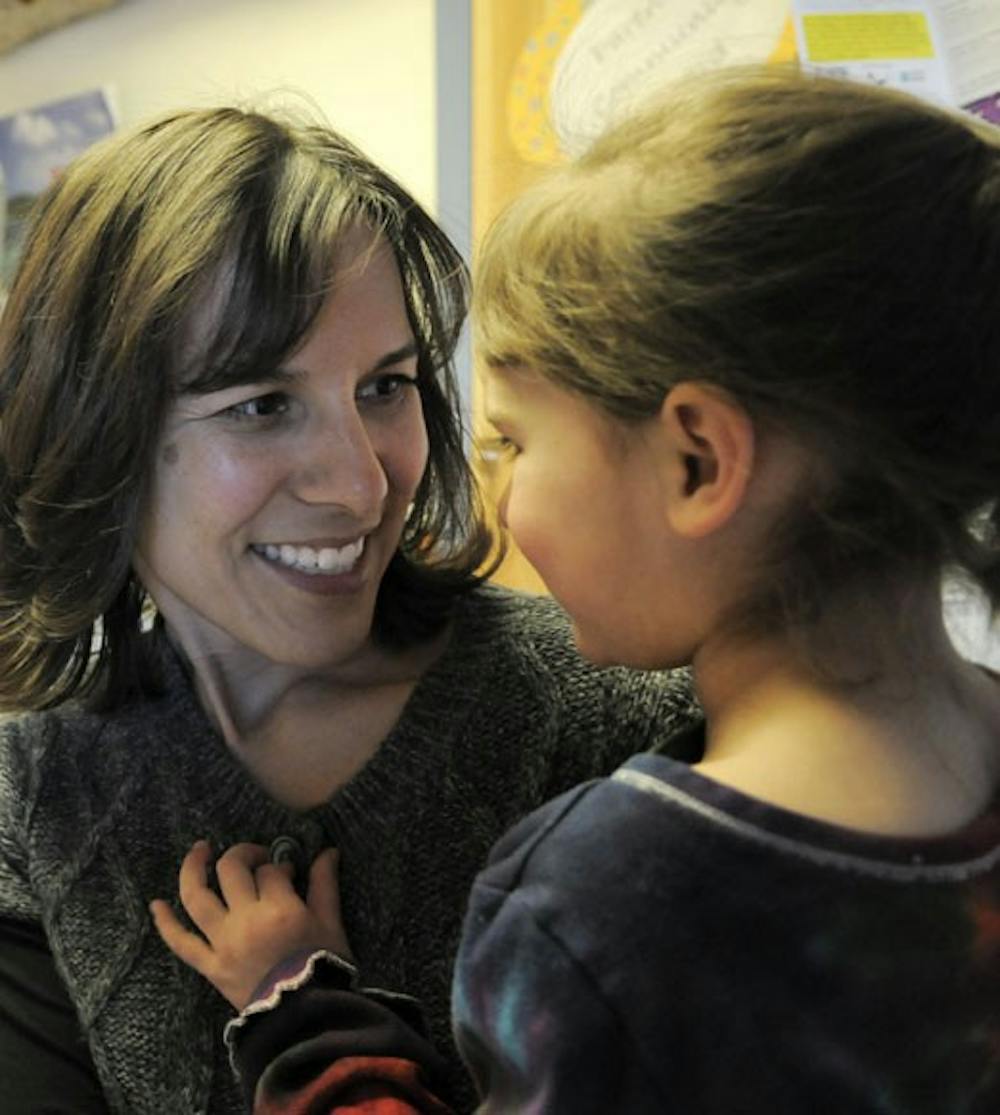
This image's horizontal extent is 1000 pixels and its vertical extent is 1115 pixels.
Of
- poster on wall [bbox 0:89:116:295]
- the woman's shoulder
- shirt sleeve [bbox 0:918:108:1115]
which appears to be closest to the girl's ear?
the woman's shoulder

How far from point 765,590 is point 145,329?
0.50 metres

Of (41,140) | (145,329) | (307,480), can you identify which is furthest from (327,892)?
(41,140)

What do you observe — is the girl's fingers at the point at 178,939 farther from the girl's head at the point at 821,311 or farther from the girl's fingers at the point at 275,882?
the girl's head at the point at 821,311

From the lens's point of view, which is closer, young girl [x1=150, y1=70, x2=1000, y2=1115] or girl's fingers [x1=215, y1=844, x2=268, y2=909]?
young girl [x1=150, y1=70, x2=1000, y2=1115]

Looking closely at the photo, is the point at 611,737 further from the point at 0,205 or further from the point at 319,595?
the point at 0,205

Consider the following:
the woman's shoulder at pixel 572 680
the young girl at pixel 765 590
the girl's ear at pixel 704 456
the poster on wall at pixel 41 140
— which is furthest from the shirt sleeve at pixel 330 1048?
the poster on wall at pixel 41 140

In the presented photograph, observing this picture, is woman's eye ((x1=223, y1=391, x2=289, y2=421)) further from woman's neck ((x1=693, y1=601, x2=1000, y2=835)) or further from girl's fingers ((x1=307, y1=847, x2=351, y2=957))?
woman's neck ((x1=693, y1=601, x2=1000, y2=835))

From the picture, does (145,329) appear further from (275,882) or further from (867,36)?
(867,36)

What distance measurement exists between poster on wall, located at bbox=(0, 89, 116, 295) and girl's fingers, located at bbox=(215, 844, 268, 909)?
161 centimetres

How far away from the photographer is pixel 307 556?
1008 mm

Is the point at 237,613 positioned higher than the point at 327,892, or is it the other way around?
the point at 237,613

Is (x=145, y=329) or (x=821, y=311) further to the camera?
(x=145, y=329)

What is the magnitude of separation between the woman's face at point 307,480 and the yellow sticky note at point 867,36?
0.64m

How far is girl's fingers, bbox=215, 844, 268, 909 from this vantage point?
941 mm
